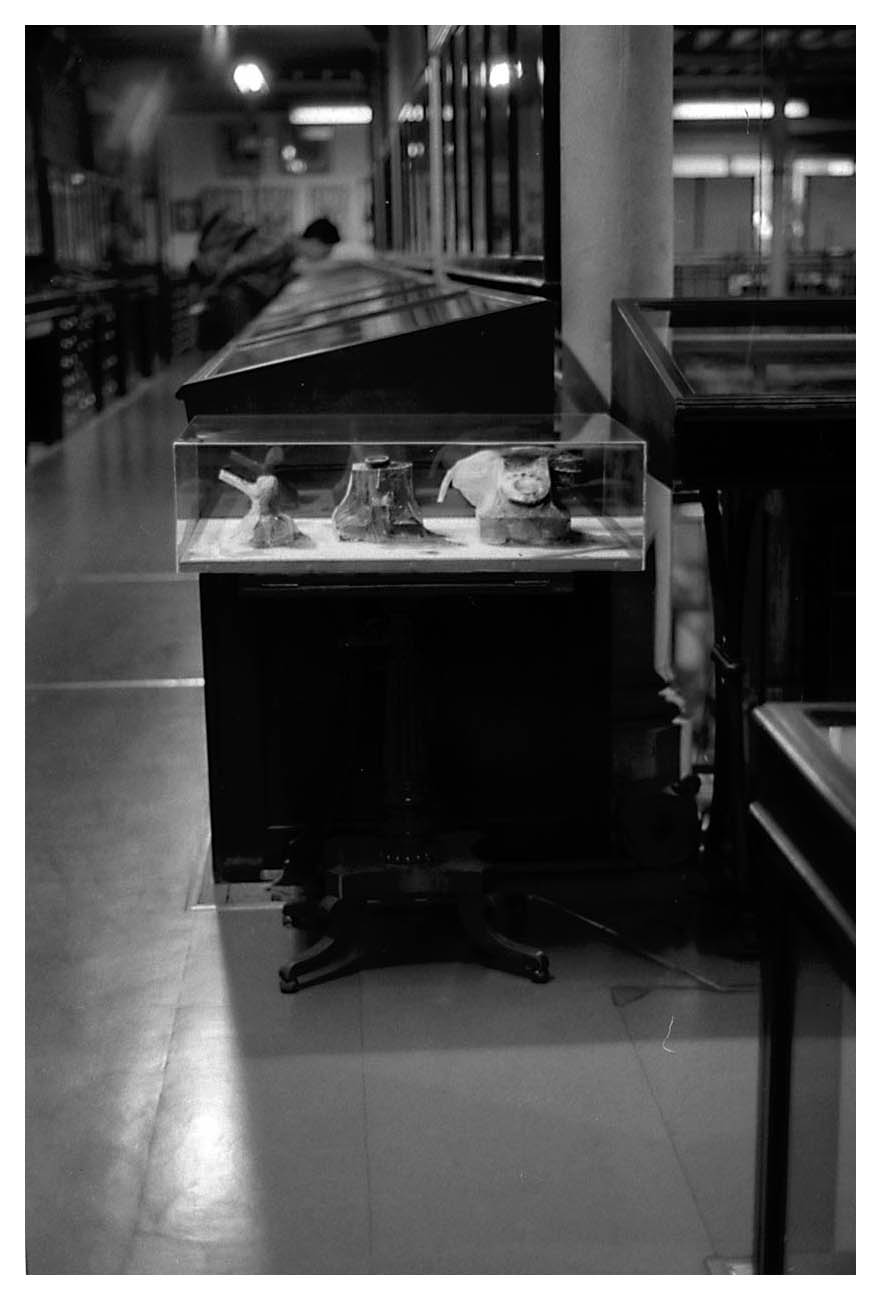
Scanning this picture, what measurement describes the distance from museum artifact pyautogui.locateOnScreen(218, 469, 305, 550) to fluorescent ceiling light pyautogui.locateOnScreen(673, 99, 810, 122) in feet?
4.52

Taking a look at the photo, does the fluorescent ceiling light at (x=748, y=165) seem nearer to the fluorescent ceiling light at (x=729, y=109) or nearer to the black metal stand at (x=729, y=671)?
the fluorescent ceiling light at (x=729, y=109)

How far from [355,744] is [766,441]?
131cm

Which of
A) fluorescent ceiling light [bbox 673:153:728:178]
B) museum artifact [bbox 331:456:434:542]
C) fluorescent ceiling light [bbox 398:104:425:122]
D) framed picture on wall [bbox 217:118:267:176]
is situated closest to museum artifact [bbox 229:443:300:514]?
museum artifact [bbox 331:456:434:542]

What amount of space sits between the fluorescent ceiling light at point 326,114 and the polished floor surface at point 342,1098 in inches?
90.4

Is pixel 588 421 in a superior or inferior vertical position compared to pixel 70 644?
superior

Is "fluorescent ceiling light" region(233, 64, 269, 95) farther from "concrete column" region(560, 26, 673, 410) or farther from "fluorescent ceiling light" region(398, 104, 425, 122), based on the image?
"fluorescent ceiling light" region(398, 104, 425, 122)

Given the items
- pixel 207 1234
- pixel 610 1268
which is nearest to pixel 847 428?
pixel 610 1268

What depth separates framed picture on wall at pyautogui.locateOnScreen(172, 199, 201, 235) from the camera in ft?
16.3

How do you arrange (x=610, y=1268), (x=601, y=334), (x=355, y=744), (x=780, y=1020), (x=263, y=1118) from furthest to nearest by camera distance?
(x=601, y=334) → (x=355, y=744) → (x=263, y=1118) → (x=610, y=1268) → (x=780, y=1020)

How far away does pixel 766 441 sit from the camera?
9.62 feet

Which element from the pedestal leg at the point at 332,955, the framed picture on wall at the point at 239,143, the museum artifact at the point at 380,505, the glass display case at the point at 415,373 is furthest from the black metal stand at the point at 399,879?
the framed picture on wall at the point at 239,143

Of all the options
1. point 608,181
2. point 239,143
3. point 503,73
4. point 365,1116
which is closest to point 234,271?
point 239,143

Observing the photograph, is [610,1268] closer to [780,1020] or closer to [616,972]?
[780,1020]

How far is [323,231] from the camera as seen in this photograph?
7.43 m
